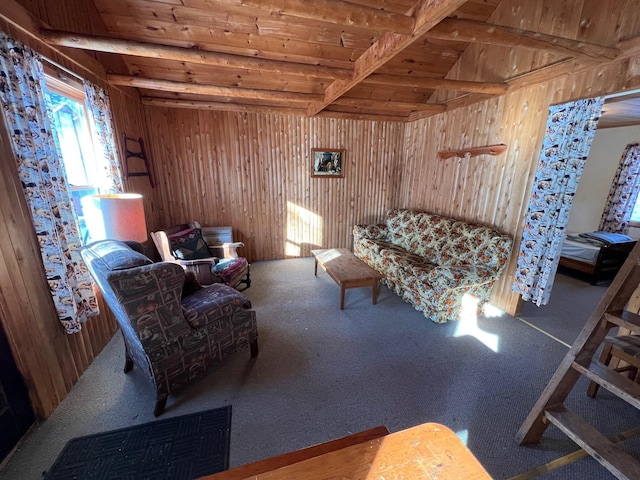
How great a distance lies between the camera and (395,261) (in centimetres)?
338

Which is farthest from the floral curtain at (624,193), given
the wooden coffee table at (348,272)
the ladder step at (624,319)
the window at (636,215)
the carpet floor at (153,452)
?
the carpet floor at (153,452)

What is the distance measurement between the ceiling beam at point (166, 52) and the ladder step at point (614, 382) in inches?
116

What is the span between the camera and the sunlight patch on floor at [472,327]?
2492 mm

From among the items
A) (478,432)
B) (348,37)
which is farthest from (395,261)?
(348,37)

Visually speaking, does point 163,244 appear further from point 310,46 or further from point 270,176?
point 310,46

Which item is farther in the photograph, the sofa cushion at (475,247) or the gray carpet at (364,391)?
the sofa cushion at (475,247)

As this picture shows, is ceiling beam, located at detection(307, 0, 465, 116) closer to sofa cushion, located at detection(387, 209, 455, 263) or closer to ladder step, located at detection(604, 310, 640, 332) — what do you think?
ladder step, located at detection(604, 310, 640, 332)

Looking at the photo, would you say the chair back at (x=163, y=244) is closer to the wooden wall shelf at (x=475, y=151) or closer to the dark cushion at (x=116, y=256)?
the dark cushion at (x=116, y=256)

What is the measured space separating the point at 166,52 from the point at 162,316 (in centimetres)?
212

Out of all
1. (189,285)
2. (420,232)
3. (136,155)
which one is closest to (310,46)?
(136,155)

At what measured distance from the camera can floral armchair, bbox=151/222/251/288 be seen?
2910 mm

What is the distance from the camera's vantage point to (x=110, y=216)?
1789 millimetres

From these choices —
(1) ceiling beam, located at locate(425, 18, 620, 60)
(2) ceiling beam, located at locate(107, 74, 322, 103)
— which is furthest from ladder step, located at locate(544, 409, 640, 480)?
(2) ceiling beam, located at locate(107, 74, 322, 103)

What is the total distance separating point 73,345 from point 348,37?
3.88 meters
